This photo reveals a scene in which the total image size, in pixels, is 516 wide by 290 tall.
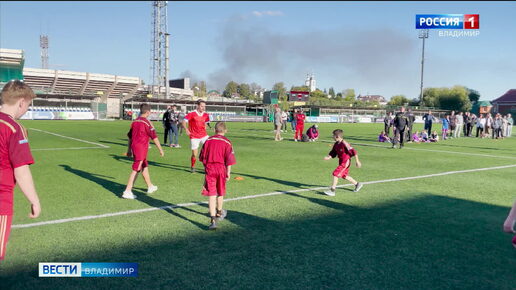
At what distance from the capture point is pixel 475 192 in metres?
8.06

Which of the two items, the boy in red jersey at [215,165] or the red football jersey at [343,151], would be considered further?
the red football jersey at [343,151]

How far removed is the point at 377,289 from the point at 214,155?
2942 millimetres

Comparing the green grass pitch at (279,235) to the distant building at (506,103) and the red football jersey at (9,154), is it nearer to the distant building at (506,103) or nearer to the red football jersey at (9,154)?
the red football jersey at (9,154)

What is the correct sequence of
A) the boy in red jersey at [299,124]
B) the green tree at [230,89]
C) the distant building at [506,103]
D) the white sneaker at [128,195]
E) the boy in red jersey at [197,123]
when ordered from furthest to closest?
1. the green tree at [230,89]
2. the distant building at [506,103]
3. the boy in red jersey at [299,124]
4. the boy in red jersey at [197,123]
5. the white sneaker at [128,195]

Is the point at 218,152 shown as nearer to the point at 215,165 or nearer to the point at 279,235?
the point at 215,165

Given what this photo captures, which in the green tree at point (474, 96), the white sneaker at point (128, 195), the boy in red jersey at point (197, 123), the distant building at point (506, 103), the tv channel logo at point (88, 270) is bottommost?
the tv channel logo at point (88, 270)

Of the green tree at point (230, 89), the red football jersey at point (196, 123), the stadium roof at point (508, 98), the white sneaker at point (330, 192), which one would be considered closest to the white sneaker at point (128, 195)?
the red football jersey at point (196, 123)

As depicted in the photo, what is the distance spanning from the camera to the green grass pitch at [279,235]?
380cm

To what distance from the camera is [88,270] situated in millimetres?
3900

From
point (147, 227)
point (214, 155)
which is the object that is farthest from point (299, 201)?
point (147, 227)

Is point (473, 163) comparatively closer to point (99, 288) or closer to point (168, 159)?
point (168, 159)

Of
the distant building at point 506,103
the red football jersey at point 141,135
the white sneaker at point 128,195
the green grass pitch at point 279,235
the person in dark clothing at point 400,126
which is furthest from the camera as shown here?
the distant building at point 506,103

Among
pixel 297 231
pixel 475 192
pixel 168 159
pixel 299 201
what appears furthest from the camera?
pixel 168 159

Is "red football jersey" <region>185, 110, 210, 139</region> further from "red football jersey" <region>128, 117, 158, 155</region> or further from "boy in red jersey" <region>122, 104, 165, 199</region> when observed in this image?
"red football jersey" <region>128, 117, 158, 155</region>
